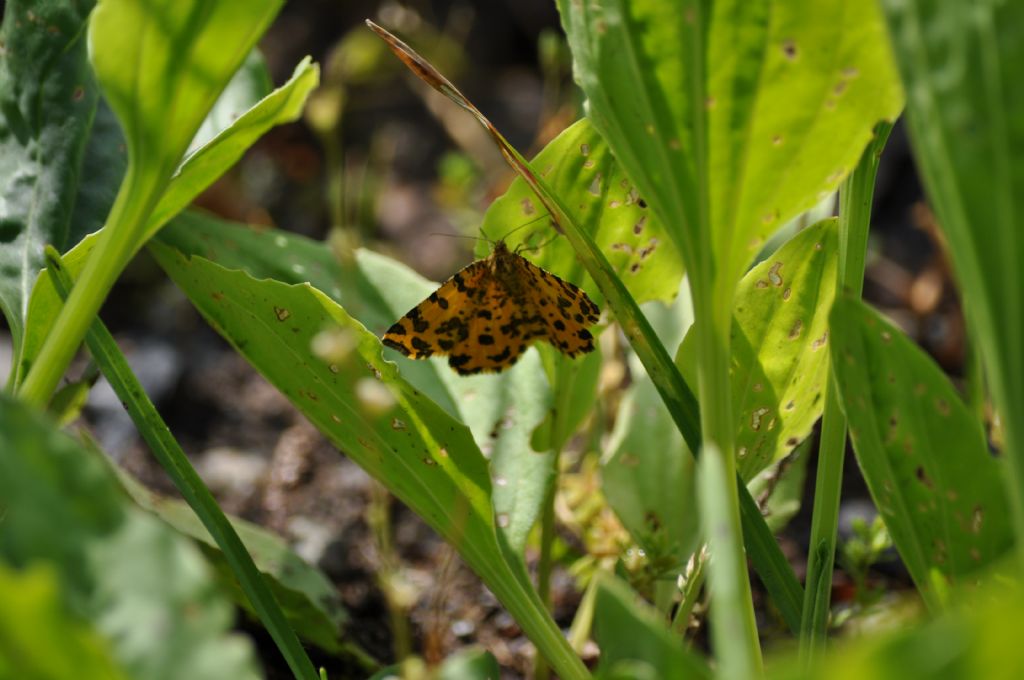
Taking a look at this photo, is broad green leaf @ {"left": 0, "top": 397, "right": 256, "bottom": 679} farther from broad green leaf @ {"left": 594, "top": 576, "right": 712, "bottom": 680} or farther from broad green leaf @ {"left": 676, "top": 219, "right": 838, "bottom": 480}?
broad green leaf @ {"left": 676, "top": 219, "right": 838, "bottom": 480}

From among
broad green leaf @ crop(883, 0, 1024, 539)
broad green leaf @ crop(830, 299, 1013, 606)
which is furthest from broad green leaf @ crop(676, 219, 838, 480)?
broad green leaf @ crop(883, 0, 1024, 539)

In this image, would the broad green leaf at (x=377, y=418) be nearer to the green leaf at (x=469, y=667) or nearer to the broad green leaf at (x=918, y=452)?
the green leaf at (x=469, y=667)

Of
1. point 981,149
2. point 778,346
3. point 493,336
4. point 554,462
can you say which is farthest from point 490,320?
point 981,149

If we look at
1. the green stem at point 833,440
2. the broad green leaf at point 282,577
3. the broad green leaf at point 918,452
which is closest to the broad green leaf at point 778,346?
the green stem at point 833,440

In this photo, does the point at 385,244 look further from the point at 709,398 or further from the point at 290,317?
the point at 709,398

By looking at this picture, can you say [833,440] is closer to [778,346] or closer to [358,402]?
[778,346]
